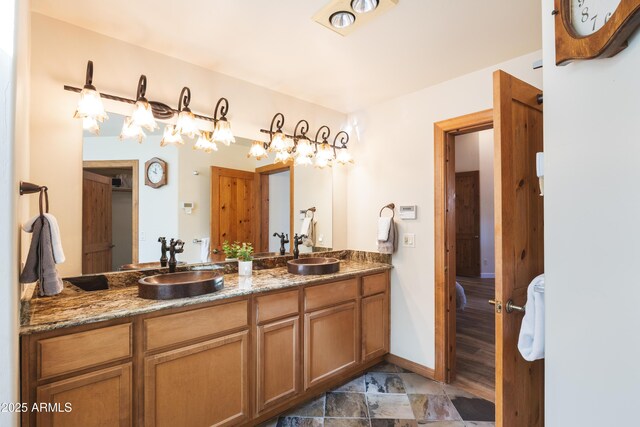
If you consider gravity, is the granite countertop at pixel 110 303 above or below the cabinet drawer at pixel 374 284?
above

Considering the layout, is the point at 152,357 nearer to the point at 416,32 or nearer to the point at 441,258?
the point at 441,258

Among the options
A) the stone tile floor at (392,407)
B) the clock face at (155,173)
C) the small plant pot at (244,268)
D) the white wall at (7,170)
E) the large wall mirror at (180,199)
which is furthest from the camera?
the small plant pot at (244,268)

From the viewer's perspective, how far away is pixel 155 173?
212 centimetres

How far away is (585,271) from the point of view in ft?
2.77

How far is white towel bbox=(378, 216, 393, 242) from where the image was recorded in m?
2.70

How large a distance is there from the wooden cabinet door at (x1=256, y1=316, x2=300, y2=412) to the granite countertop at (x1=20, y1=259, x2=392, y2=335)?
0.27 metres

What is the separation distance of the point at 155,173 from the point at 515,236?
2169 mm

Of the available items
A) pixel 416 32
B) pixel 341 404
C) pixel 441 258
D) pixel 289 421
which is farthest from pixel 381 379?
pixel 416 32

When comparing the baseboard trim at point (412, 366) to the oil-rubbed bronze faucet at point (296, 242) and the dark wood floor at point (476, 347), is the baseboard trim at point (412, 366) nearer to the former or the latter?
the dark wood floor at point (476, 347)

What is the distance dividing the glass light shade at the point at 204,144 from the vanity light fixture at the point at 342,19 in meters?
1.17

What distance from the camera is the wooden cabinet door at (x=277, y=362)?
1.90 m

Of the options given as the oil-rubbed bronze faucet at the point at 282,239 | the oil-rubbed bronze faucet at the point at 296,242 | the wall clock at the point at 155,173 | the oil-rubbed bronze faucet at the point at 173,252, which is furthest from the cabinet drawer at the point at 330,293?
the wall clock at the point at 155,173

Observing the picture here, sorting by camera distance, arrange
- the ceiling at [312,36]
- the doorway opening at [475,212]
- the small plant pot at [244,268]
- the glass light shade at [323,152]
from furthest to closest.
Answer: the doorway opening at [475,212], the glass light shade at [323,152], the small plant pot at [244,268], the ceiling at [312,36]

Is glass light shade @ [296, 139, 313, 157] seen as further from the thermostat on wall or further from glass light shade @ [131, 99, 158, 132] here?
glass light shade @ [131, 99, 158, 132]
